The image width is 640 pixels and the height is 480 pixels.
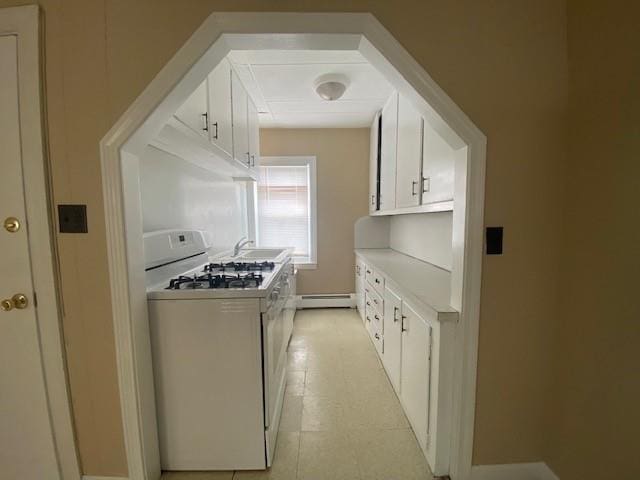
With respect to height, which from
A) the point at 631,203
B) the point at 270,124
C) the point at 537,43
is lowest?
the point at 631,203

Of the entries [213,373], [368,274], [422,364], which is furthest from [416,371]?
[368,274]

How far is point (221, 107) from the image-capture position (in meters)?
1.92

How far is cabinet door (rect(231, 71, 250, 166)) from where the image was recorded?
7.23 ft

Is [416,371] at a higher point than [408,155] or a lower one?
lower

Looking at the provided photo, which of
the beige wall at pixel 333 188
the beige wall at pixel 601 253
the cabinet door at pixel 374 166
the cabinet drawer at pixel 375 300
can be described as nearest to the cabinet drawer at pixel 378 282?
the cabinet drawer at pixel 375 300

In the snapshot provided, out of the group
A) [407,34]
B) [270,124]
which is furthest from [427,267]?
[270,124]

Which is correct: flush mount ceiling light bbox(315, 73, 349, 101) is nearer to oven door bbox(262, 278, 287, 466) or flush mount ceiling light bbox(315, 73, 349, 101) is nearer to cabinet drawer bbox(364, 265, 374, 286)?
cabinet drawer bbox(364, 265, 374, 286)

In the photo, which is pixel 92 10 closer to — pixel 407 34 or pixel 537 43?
pixel 407 34

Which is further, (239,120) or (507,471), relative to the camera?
(239,120)

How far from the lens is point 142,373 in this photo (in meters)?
1.27

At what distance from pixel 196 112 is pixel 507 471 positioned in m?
2.48

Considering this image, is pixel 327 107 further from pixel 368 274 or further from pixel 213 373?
pixel 213 373

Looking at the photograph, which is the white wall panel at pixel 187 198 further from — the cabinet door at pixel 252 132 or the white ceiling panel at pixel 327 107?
the white ceiling panel at pixel 327 107

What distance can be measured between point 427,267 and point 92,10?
254cm
